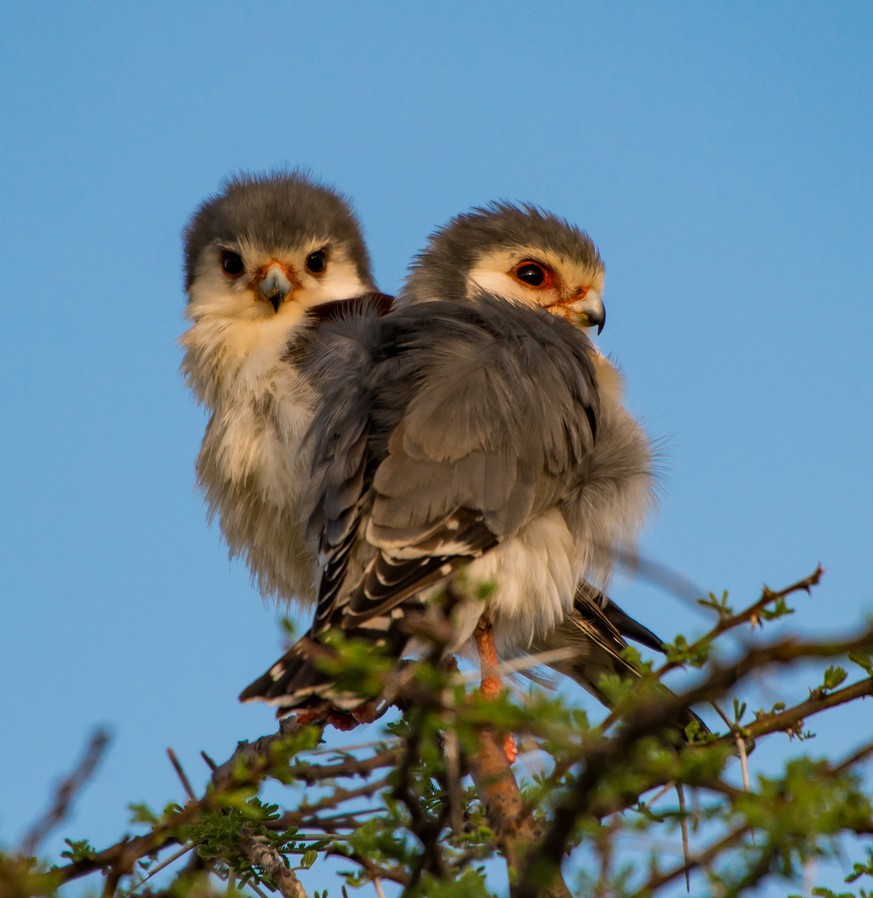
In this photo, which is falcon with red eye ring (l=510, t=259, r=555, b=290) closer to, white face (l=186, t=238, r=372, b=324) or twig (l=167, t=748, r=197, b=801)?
white face (l=186, t=238, r=372, b=324)

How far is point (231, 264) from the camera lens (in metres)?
4.39

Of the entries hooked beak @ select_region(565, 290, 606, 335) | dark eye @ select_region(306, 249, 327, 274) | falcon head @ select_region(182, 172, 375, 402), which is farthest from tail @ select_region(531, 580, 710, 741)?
dark eye @ select_region(306, 249, 327, 274)

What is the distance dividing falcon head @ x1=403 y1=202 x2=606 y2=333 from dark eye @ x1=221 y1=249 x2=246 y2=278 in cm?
63

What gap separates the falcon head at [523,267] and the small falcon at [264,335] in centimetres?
26

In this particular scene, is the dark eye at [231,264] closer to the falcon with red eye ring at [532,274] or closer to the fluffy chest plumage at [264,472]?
the fluffy chest plumage at [264,472]

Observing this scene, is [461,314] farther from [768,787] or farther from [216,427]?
[768,787]

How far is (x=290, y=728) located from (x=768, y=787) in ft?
7.36

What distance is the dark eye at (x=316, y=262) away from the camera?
442 cm

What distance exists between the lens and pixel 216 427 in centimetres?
387

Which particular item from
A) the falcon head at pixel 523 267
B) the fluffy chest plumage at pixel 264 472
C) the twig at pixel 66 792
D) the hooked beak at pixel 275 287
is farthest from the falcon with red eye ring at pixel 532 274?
Answer: the twig at pixel 66 792

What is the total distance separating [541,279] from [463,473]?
5.08ft

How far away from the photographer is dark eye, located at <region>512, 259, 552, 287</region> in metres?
4.23

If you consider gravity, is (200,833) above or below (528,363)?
below

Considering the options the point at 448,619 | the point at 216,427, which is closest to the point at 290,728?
the point at 216,427
